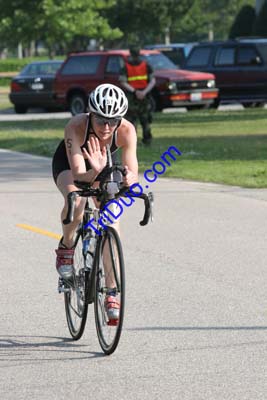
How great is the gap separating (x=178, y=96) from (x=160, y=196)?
54.2ft

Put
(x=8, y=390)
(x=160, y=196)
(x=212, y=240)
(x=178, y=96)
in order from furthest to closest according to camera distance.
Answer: (x=178, y=96)
(x=160, y=196)
(x=212, y=240)
(x=8, y=390)

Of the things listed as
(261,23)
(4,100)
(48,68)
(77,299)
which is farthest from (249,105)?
(77,299)

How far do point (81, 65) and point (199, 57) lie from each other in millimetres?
3795

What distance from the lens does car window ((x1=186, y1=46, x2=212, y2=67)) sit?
1357 inches

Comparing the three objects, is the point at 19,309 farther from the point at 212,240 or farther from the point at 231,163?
the point at 231,163

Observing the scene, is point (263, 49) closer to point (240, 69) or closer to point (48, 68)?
point (240, 69)

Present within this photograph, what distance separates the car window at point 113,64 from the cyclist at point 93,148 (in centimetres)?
2464

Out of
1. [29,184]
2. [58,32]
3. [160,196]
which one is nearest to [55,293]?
[160,196]

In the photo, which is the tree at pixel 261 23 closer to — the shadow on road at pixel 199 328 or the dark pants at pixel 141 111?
the dark pants at pixel 141 111

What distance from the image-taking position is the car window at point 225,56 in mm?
33750

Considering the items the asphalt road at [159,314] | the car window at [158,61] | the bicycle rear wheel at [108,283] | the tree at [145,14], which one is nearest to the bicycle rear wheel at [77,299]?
the asphalt road at [159,314]

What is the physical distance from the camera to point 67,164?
7.60m

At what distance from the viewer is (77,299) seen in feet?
24.7

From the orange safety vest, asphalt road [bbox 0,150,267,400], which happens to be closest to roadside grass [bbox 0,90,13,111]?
the orange safety vest
